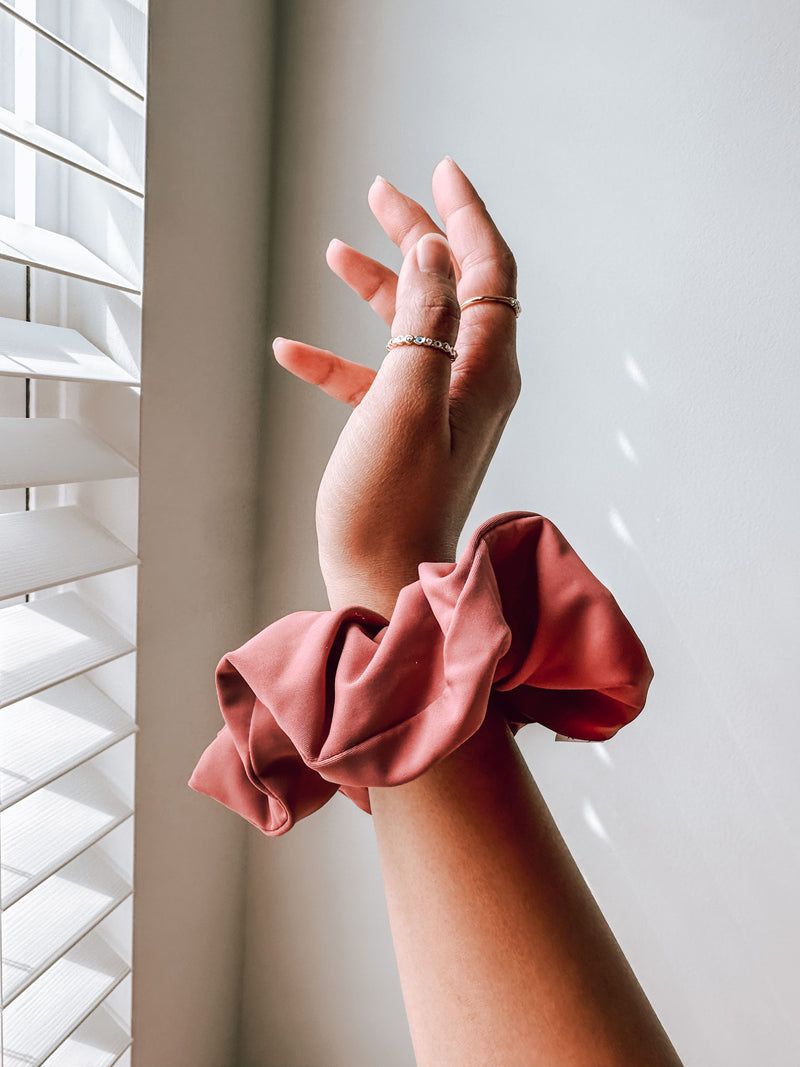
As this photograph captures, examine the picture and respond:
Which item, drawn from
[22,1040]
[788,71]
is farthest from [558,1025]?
[788,71]

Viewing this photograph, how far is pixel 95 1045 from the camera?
2.87ft

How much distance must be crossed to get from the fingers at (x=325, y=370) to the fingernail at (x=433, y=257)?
0.15 meters

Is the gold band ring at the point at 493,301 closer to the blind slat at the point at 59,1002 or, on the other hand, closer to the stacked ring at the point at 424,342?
the stacked ring at the point at 424,342

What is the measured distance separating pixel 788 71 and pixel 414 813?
85 cm

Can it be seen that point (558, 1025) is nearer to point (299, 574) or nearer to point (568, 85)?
point (299, 574)

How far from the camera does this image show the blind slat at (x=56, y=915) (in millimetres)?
691

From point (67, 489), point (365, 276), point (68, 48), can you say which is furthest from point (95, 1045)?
point (68, 48)

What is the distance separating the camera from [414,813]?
0.38m

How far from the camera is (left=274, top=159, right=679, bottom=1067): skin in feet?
1.12

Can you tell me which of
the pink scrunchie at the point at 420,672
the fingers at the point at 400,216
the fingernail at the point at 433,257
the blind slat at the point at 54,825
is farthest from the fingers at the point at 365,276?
the blind slat at the point at 54,825

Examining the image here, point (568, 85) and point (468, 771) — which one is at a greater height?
point (568, 85)

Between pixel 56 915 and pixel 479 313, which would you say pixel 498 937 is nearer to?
pixel 479 313

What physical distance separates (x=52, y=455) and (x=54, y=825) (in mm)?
363

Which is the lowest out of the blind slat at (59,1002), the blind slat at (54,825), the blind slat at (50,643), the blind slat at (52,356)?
the blind slat at (59,1002)
